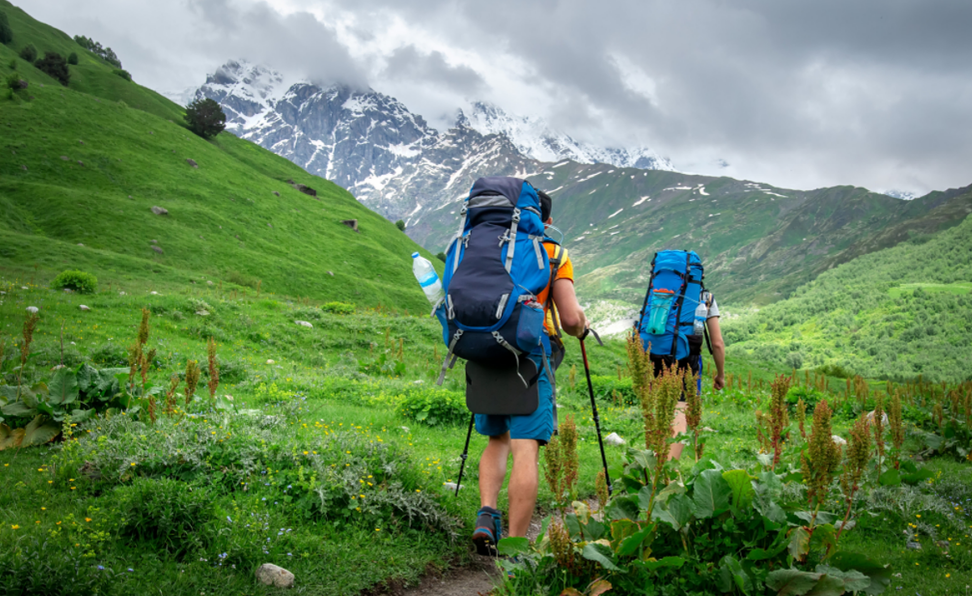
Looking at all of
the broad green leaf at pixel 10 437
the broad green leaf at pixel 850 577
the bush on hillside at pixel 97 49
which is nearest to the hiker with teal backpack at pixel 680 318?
the broad green leaf at pixel 850 577

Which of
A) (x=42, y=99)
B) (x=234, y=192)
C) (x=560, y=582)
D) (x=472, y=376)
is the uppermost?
(x=42, y=99)

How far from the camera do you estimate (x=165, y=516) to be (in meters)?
3.56

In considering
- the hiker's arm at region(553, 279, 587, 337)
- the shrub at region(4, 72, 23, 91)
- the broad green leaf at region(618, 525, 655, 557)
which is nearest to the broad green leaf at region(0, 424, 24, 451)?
the hiker's arm at region(553, 279, 587, 337)

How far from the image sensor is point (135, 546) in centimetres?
347

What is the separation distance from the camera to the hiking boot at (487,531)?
407 centimetres

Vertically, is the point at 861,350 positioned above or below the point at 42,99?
below

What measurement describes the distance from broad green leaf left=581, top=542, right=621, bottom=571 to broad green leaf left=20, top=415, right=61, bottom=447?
214 inches

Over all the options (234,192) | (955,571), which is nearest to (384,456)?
(955,571)

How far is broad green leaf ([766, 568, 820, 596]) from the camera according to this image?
2682 mm

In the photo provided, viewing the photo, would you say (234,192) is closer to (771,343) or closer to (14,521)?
(14,521)

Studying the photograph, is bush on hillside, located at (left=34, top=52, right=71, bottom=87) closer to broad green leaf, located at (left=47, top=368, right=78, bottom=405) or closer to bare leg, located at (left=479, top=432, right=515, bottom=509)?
broad green leaf, located at (left=47, top=368, right=78, bottom=405)

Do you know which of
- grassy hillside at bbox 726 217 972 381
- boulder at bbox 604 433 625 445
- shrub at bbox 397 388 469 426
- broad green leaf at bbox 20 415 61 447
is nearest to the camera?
broad green leaf at bbox 20 415 61 447

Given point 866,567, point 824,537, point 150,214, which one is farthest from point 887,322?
point 824,537

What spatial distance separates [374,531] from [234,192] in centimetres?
5624
